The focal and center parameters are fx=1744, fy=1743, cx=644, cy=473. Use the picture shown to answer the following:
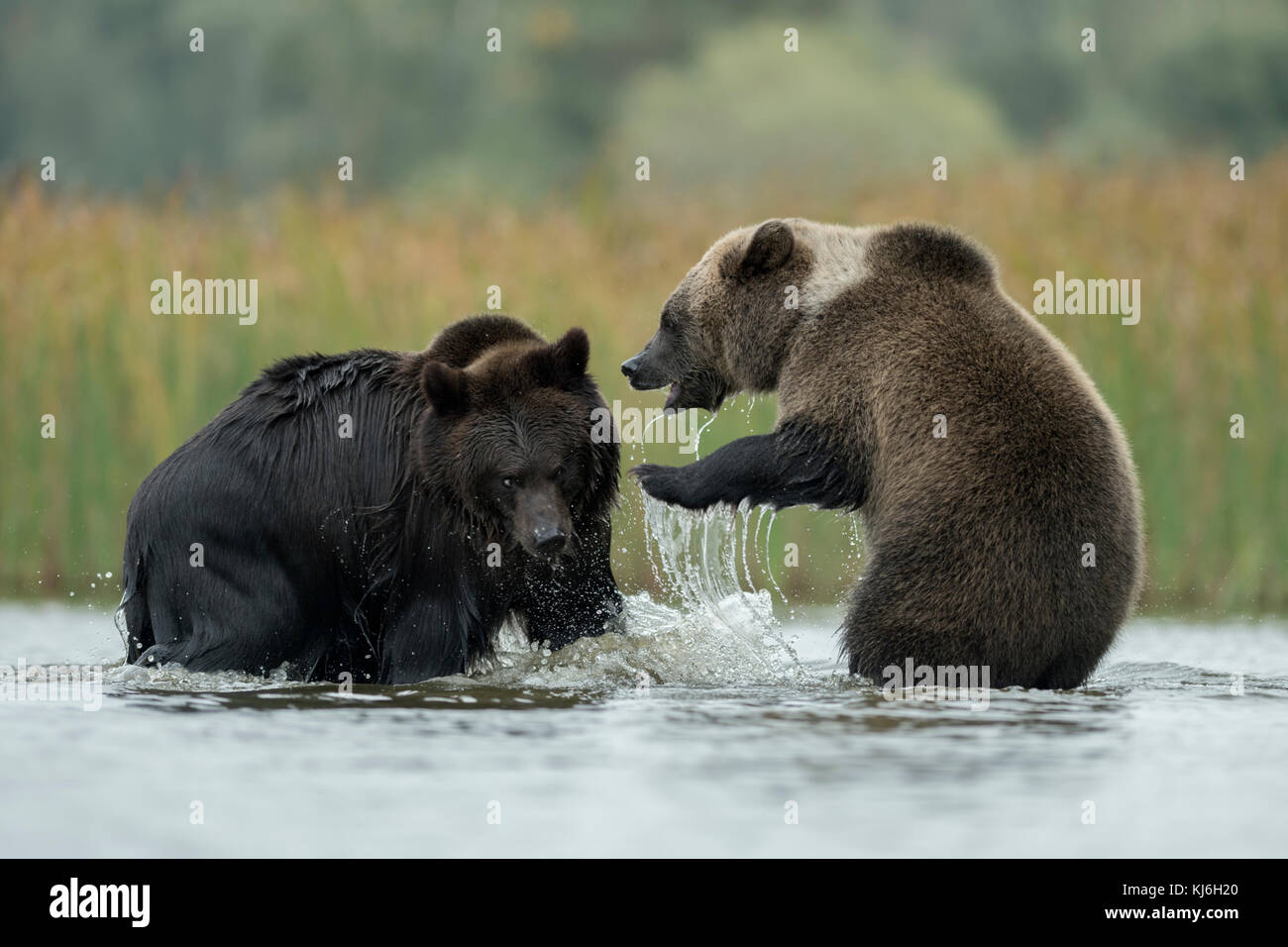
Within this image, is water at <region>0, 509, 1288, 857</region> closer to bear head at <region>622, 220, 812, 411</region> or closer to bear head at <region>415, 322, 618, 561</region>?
bear head at <region>415, 322, 618, 561</region>

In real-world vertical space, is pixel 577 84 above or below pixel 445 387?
above

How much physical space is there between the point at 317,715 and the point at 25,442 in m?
5.72

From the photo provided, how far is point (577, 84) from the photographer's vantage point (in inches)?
1238

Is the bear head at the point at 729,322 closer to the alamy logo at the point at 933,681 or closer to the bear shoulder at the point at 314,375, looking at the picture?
the bear shoulder at the point at 314,375

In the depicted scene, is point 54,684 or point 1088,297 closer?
point 54,684

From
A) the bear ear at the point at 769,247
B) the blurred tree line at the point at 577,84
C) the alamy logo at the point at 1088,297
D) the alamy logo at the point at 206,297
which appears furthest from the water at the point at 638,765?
the blurred tree line at the point at 577,84

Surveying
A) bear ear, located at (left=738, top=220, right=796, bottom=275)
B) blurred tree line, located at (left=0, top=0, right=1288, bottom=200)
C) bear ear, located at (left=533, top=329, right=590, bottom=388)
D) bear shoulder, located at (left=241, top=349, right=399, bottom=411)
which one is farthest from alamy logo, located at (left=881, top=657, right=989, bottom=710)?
blurred tree line, located at (left=0, top=0, right=1288, bottom=200)

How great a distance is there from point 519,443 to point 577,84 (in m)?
26.1

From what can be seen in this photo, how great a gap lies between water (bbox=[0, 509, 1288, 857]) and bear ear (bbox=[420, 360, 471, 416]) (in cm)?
101

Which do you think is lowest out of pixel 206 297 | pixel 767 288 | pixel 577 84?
pixel 767 288

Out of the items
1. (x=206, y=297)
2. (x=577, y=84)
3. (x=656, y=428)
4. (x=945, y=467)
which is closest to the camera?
(x=945, y=467)

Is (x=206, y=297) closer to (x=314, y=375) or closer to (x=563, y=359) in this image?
(x=314, y=375)

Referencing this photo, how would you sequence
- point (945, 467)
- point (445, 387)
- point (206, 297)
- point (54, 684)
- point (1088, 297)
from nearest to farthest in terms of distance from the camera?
point (945, 467), point (445, 387), point (54, 684), point (1088, 297), point (206, 297)

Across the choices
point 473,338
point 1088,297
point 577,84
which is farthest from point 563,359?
point 577,84
